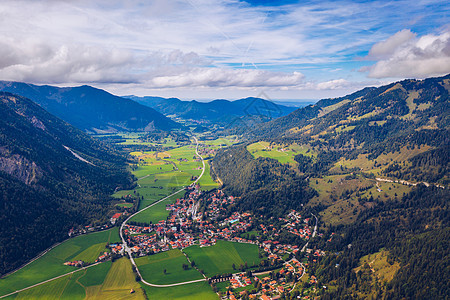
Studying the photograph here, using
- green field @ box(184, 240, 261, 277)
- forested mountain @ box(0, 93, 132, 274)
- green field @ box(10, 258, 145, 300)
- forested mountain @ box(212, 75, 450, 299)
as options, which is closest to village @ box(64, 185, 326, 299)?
green field @ box(184, 240, 261, 277)

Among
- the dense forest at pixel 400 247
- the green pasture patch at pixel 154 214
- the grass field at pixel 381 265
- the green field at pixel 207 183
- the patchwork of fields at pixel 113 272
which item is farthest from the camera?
the green field at pixel 207 183

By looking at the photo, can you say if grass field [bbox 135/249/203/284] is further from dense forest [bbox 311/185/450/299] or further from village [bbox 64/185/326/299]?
dense forest [bbox 311/185/450/299]

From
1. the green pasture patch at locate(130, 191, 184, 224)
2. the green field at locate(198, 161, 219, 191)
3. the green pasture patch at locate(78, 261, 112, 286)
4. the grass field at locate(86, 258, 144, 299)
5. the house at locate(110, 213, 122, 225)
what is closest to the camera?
the grass field at locate(86, 258, 144, 299)

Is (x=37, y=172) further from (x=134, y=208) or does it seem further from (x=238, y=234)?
(x=238, y=234)

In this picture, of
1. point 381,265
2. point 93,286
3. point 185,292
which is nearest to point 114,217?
point 93,286

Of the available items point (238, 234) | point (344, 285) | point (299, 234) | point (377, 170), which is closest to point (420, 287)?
point (344, 285)

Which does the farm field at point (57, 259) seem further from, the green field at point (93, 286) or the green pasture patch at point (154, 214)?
the green pasture patch at point (154, 214)

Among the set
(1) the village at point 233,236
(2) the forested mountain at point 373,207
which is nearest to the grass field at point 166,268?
(1) the village at point 233,236

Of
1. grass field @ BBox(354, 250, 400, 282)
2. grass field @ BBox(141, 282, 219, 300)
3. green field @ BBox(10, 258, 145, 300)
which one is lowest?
grass field @ BBox(141, 282, 219, 300)
